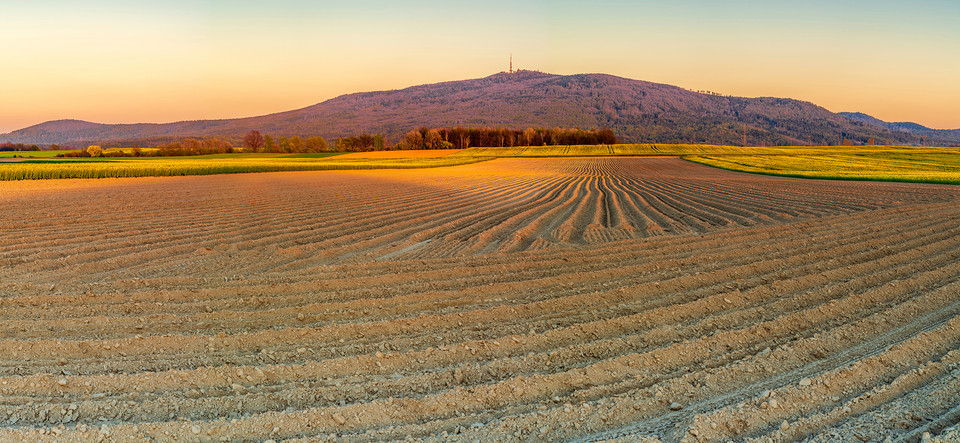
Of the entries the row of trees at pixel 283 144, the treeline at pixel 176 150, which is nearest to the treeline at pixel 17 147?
the treeline at pixel 176 150

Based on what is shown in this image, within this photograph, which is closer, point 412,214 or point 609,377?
point 609,377

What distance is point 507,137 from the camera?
109938mm

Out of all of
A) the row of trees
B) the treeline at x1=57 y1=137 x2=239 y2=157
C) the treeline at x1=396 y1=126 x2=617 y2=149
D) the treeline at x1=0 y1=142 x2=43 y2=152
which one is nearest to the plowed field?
the treeline at x1=57 y1=137 x2=239 y2=157

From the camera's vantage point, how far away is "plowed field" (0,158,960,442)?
3.62 meters

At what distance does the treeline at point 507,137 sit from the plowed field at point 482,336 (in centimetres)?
9667

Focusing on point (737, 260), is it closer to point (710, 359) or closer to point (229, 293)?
point (710, 359)

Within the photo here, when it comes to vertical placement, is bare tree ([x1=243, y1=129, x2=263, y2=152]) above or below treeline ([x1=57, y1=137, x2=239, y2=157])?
above

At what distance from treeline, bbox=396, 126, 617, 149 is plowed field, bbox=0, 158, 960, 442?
9667 centimetres

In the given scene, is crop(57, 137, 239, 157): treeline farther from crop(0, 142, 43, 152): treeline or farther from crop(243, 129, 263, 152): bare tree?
crop(0, 142, 43, 152): treeline

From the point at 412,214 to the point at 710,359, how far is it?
10.8m

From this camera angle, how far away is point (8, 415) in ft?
12.3

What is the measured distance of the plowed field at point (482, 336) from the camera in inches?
143

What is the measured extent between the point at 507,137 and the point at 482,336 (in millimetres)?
106456

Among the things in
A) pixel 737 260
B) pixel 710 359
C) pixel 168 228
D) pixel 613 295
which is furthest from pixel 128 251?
pixel 737 260
